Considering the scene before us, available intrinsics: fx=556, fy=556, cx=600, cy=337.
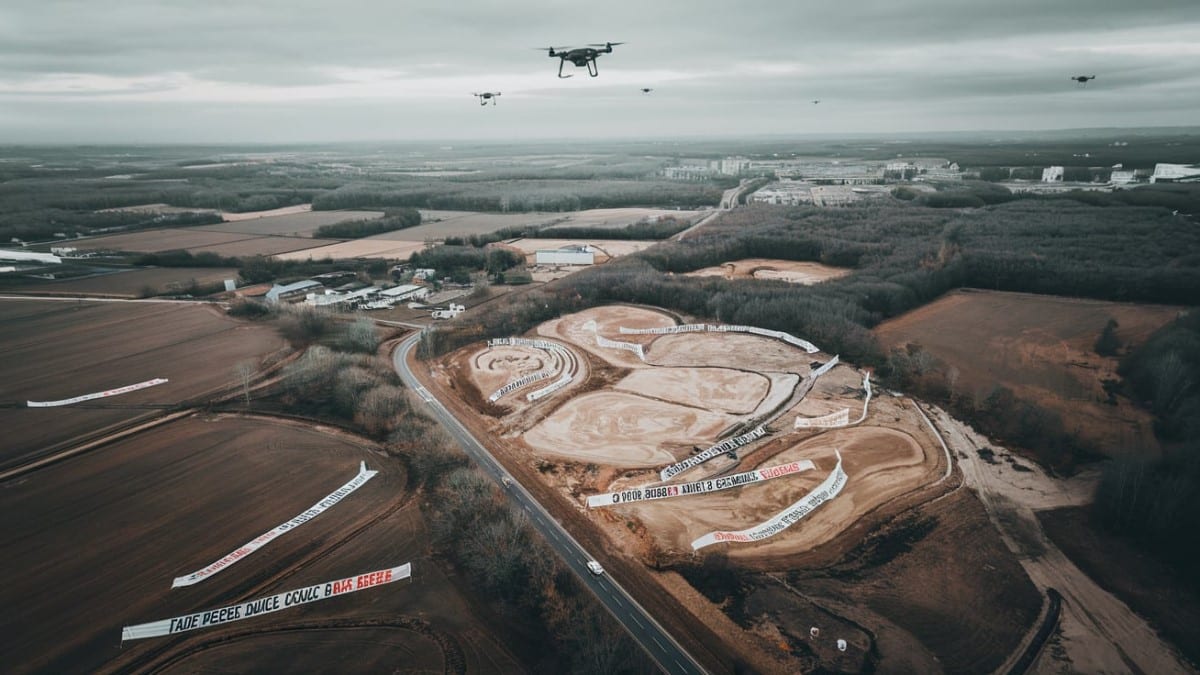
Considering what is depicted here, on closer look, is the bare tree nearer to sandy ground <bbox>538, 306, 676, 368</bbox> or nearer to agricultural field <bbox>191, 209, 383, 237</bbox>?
sandy ground <bbox>538, 306, 676, 368</bbox>

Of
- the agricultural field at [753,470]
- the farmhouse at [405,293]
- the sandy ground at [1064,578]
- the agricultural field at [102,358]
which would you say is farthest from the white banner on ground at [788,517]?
the farmhouse at [405,293]

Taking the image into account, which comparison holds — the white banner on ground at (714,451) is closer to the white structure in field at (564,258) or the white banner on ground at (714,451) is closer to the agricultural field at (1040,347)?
the agricultural field at (1040,347)

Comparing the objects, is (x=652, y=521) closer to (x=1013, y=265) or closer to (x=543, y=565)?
(x=543, y=565)

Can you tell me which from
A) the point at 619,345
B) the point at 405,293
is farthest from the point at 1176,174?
the point at 405,293

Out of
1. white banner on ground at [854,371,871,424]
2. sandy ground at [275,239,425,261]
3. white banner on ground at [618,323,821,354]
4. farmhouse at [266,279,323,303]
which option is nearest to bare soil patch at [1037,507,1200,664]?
white banner on ground at [854,371,871,424]

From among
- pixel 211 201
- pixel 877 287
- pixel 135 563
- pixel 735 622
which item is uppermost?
pixel 211 201

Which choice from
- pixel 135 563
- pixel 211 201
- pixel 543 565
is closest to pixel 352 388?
pixel 135 563
